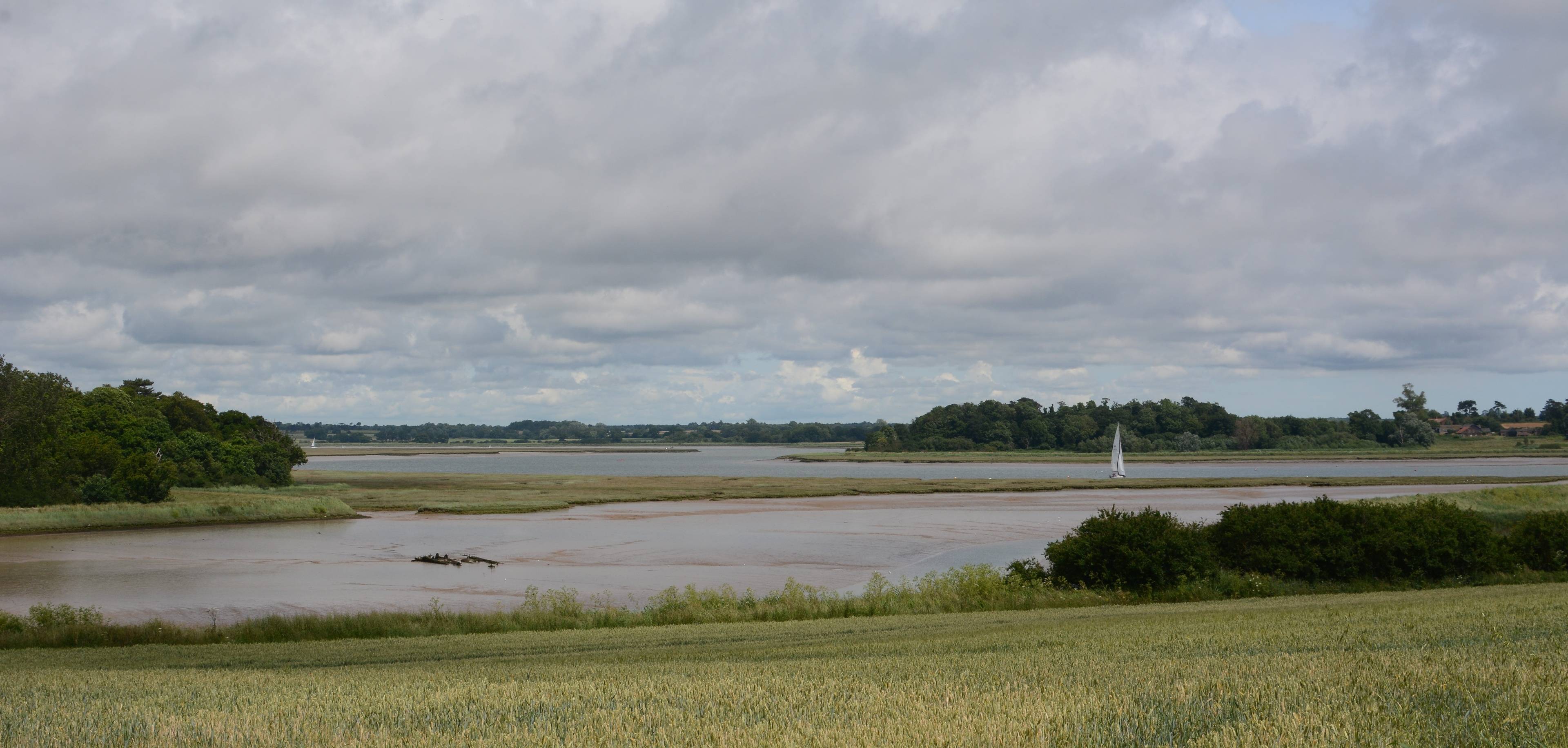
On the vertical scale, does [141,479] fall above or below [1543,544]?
below

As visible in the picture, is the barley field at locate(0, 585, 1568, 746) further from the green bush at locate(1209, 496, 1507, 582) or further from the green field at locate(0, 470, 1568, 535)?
the green field at locate(0, 470, 1568, 535)

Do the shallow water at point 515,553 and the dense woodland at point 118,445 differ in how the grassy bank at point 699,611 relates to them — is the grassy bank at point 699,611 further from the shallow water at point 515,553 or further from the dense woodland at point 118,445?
the dense woodland at point 118,445

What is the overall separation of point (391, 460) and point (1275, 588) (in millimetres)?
180447

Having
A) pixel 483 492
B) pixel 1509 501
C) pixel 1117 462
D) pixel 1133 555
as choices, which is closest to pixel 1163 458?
pixel 1117 462

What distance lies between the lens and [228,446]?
9194 cm

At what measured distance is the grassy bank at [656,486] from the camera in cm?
7900

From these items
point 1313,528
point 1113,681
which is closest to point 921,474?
point 1313,528

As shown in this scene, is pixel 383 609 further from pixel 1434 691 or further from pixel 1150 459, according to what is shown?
pixel 1150 459

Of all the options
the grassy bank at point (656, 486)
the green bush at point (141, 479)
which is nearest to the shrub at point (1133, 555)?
the grassy bank at point (656, 486)

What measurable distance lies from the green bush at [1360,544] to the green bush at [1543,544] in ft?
3.25

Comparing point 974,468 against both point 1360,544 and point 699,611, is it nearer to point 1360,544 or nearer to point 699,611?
point 1360,544

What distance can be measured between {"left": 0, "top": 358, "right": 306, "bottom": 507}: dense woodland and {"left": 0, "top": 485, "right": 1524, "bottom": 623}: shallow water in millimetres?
12216

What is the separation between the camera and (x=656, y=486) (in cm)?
9588

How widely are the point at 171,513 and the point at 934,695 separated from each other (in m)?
73.5
